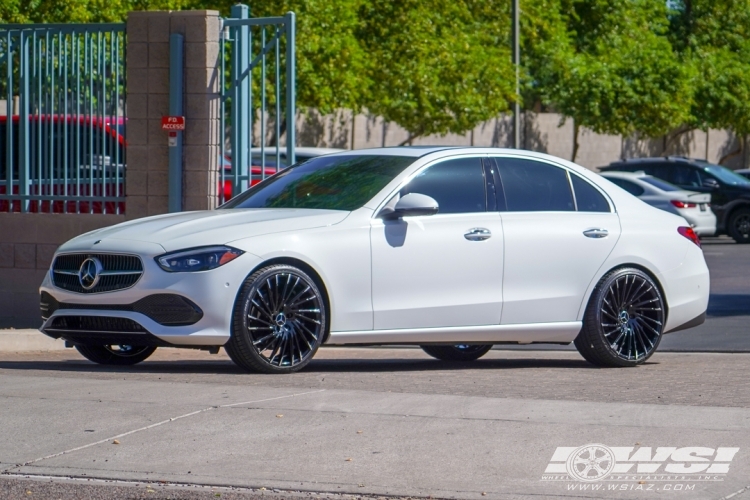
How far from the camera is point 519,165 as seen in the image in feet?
33.1

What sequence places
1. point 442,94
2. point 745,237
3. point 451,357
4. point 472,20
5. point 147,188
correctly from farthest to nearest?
point 472,20, point 442,94, point 745,237, point 147,188, point 451,357

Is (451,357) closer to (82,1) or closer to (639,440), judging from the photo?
(639,440)

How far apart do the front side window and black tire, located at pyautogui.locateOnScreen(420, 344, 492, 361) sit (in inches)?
66.0

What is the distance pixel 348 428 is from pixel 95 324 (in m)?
2.64

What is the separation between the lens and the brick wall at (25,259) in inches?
526

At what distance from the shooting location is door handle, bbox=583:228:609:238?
9.98m

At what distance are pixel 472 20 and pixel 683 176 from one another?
9652 millimetres

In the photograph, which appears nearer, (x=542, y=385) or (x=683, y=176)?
(x=542, y=385)

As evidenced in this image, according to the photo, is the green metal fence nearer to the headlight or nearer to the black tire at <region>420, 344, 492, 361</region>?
the black tire at <region>420, 344, 492, 361</region>

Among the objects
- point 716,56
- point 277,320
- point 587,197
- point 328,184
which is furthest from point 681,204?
point 716,56

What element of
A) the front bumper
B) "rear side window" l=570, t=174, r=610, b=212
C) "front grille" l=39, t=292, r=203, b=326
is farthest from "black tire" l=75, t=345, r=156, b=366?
"rear side window" l=570, t=174, r=610, b=212

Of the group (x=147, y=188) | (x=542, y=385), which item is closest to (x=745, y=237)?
(x=147, y=188)

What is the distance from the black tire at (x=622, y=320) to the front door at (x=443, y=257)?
75 cm

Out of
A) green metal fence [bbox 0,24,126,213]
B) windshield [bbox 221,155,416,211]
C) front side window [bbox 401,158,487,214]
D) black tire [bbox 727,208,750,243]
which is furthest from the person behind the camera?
black tire [bbox 727,208,750,243]
